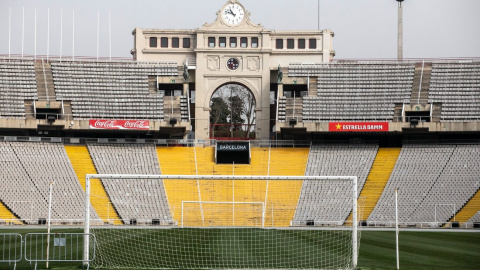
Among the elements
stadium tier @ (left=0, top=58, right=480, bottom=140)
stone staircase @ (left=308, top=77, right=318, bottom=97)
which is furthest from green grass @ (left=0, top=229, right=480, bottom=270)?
stone staircase @ (left=308, top=77, right=318, bottom=97)

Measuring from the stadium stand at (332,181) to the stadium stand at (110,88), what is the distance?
48.8ft

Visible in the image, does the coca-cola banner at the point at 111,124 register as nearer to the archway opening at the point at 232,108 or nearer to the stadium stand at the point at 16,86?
the stadium stand at the point at 16,86

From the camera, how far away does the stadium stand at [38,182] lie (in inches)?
2062

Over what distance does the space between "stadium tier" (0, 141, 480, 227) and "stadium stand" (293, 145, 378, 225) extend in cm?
8

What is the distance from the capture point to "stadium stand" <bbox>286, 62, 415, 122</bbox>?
217ft

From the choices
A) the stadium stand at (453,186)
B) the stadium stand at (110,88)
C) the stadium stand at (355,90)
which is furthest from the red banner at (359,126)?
the stadium stand at (110,88)

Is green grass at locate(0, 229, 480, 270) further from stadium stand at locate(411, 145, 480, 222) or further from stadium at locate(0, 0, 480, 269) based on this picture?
stadium stand at locate(411, 145, 480, 222)

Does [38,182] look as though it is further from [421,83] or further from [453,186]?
[421,83]

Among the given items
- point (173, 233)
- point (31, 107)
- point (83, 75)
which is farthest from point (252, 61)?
point (173, 233)

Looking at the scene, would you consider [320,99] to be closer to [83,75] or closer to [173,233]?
[83,75]

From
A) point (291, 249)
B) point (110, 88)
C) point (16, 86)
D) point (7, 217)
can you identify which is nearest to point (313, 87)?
point (110, 88)

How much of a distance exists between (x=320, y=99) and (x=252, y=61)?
807 cm

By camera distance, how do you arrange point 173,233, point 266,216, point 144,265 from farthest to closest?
point 266,216 → point 173,233 → point 144,265

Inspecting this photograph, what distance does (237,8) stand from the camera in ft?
233
